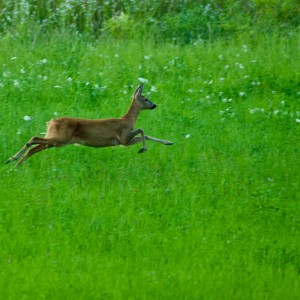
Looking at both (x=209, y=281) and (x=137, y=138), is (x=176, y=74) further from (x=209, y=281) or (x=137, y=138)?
(x=209, y=281)

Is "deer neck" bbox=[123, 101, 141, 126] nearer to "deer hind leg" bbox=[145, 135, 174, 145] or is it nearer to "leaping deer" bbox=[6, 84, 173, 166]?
"leaping deer" bbox=[6, 84, 173, 166]

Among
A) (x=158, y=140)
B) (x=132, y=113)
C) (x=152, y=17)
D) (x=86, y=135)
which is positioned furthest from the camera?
(x=152, y=17)

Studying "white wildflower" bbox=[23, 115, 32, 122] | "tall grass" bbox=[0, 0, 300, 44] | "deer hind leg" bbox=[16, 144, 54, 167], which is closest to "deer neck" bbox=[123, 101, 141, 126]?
"deer hind leg" bbox=[16, 144, 54, 167]

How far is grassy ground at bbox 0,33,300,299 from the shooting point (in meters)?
8.75

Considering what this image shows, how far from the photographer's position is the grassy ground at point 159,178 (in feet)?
28.7

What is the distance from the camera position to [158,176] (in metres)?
11.4

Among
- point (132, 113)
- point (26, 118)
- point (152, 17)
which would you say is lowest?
point (152, 17)

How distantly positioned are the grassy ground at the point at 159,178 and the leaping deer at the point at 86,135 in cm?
16

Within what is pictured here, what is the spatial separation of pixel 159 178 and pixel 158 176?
0.07 metres

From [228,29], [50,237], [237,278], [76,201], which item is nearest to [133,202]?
[76,201]

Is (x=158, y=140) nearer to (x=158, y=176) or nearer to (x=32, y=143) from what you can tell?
(x=158, y=176)

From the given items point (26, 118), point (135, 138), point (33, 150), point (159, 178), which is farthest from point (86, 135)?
point (26, 118)

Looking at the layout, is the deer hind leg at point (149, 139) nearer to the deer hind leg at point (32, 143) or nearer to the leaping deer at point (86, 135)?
the leaping deer at point (86, 135)

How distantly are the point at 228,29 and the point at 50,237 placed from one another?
8872 mm
